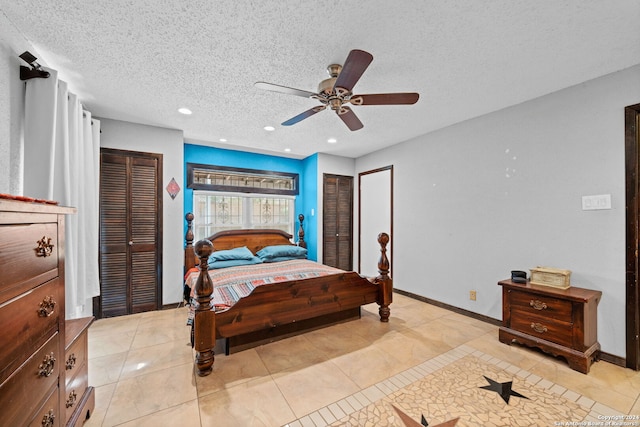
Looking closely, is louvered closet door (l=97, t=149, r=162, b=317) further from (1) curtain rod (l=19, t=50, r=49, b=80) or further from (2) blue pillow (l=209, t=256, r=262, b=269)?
(1) curtain rod (l=19, t=50, r=49, b=80)

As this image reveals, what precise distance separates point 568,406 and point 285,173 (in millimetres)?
4556

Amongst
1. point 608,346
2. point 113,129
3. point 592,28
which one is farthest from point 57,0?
point 608,346

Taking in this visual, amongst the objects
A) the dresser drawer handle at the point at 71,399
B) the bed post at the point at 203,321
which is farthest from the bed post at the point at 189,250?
the dresser drawer handle at the point at 71,399

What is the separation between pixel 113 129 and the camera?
3.24 m

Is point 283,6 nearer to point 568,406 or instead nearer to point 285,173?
point 568,406

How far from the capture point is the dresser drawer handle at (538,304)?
2.28 metres

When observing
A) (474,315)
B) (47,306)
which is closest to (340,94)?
(47,306)

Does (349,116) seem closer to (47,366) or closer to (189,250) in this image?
(47,366)

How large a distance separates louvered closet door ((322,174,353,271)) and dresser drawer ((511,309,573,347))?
9.86 ft

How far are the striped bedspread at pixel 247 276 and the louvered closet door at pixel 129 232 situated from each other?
60cm

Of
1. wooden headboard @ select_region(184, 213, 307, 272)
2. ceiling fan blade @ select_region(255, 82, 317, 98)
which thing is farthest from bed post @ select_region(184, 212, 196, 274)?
ceiling fan blade @ select_region(255, 82, 317, 98)

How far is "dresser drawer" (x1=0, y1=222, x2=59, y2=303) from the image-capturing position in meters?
0.79

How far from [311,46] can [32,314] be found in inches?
81.7

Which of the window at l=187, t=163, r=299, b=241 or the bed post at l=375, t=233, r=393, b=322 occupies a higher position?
the window at l=187, t=163, r=299, b=241
